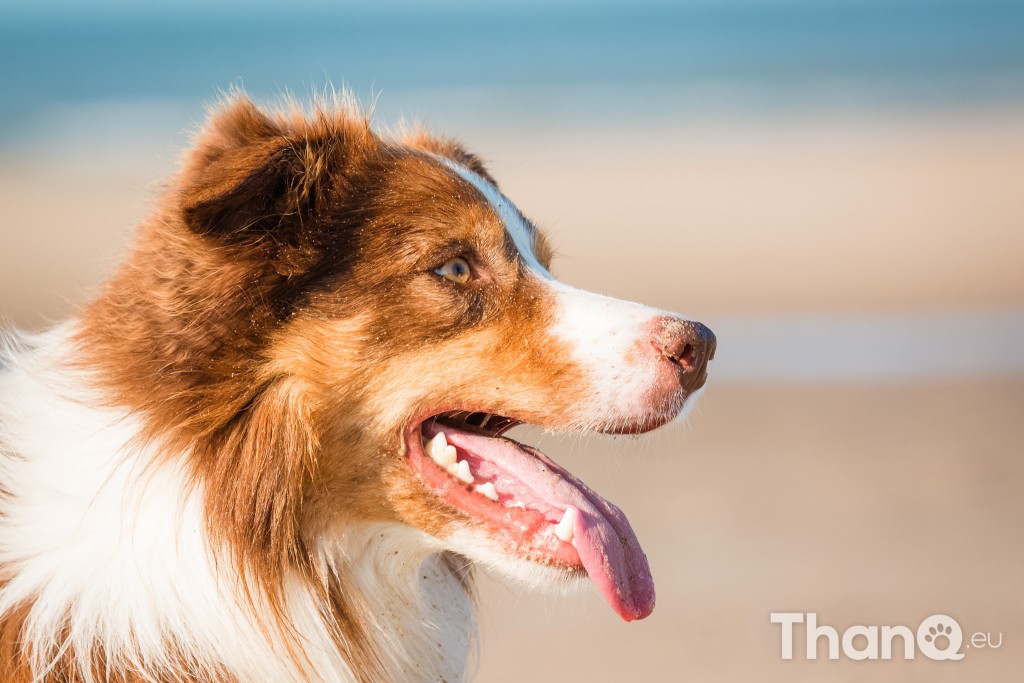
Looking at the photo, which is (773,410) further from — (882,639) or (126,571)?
(126,571)

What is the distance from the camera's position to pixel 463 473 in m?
3.51

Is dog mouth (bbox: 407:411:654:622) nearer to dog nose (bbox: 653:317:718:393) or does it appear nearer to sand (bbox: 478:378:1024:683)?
dog nose (bbox: 653:317:718:393)

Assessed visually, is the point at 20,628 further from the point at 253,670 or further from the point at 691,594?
the point at 691,594

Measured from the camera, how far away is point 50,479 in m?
3.38

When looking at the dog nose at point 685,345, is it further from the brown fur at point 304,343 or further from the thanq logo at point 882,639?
the thanq logo at point 882,639

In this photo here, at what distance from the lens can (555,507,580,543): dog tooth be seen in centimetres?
350

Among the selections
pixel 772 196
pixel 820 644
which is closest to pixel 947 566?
pixel 820 644

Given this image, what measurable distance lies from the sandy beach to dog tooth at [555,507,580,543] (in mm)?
333

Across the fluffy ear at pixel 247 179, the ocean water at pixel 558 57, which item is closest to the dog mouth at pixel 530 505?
the fluffy ear at pixel 247 179

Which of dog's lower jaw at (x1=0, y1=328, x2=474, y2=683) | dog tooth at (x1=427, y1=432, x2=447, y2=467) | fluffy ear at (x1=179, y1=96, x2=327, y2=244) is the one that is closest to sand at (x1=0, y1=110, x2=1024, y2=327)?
fluffy ear at (x1=179, y1=96, x2=327, y2=244)

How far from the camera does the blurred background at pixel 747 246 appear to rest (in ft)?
21.7

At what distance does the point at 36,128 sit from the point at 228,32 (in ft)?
57.0

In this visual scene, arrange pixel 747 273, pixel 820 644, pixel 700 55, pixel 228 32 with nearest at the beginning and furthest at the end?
pixel 820 644, pixel 747 273, pixel 700 55, pixel 228 32

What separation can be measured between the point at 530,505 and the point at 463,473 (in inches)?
8.6
